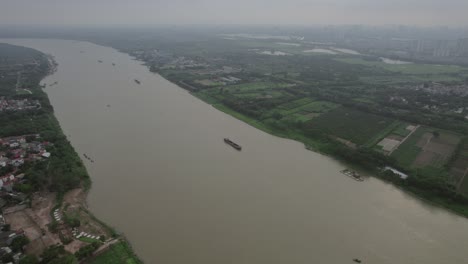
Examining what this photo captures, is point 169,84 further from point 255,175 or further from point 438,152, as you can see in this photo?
point 438,152

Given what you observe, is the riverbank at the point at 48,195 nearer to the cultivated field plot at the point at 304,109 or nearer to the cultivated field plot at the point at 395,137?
the cultivated field plot at the point at 395,137

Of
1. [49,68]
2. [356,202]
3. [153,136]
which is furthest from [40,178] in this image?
[49,68]

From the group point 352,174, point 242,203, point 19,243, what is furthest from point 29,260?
point 352,174

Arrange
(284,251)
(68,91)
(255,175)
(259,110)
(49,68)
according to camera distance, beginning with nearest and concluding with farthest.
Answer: (284,251) → (255,175) → (259,110) → (68,91) → (49,68)

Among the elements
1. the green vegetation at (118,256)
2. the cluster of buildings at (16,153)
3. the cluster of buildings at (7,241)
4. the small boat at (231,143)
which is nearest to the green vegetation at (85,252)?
the green vegetation at (118,256)

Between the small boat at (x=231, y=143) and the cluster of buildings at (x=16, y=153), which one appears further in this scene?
the small boat at (x=231, y=143)

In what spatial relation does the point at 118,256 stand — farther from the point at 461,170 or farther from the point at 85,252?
the point at 461,170

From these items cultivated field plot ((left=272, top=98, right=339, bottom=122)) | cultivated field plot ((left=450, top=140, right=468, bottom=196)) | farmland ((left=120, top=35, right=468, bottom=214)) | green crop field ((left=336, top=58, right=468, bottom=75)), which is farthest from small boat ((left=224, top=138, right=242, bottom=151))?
green crop field ((left=336, top=58, right=468, bottom=75))
